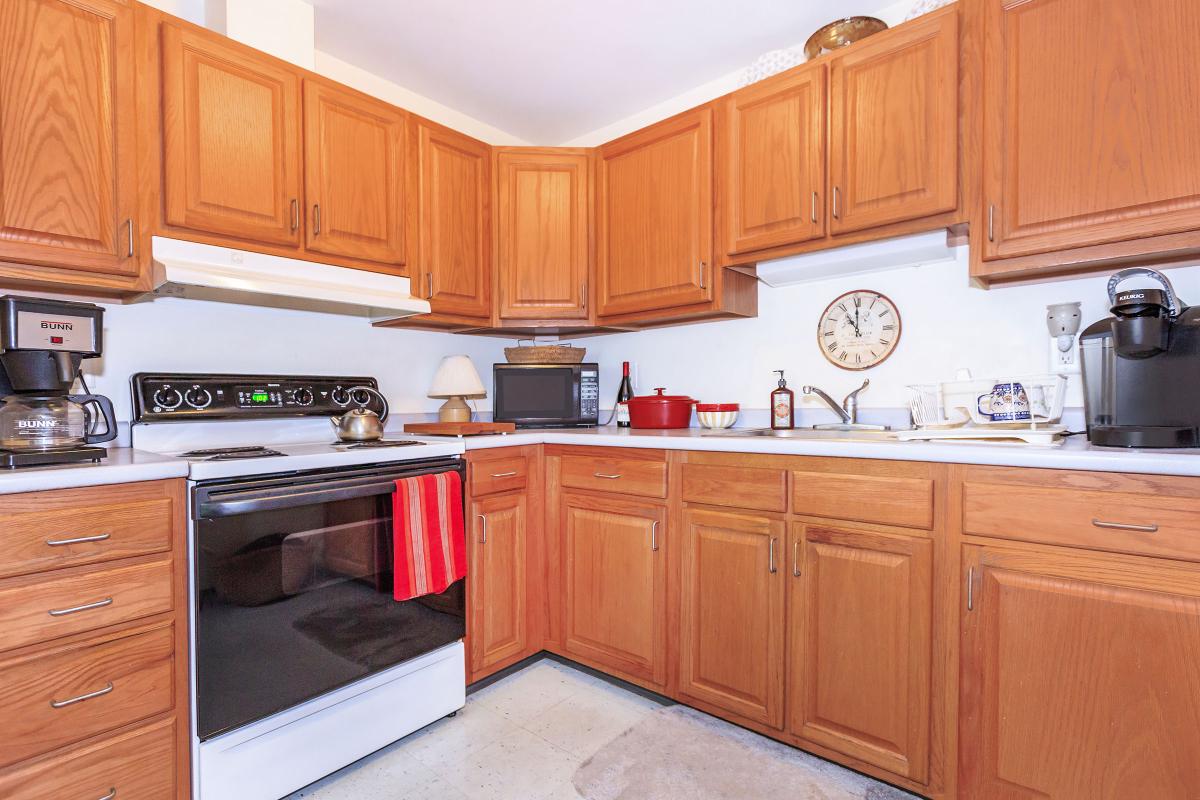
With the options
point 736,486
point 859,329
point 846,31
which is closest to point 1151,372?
point 859,329

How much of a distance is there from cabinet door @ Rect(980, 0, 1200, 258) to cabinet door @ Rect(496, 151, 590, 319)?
5.10 ft

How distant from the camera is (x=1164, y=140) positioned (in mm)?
1430

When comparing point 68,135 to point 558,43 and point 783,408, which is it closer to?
point 558,43

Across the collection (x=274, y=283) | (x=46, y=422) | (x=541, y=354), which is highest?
(x=274, y=283)

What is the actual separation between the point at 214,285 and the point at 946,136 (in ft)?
7.10

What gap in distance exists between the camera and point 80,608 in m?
1.26

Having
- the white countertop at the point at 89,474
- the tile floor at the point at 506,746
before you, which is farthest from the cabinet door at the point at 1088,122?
the white countertop at the point at 89,474

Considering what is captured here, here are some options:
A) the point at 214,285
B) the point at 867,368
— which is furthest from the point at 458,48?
the point at 867,368

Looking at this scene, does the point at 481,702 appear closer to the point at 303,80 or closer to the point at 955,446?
the point at 955,446

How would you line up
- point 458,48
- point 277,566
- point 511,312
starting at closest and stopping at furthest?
point 277,566
point 458,48
point 511,312

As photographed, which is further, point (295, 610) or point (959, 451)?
point (295, 610)

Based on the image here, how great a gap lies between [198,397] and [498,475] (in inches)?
40.0

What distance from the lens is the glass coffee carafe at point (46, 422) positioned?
1377mm

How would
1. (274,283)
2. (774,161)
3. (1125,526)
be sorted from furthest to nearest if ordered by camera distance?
(774,161) < (274,283) < (1125,526)
